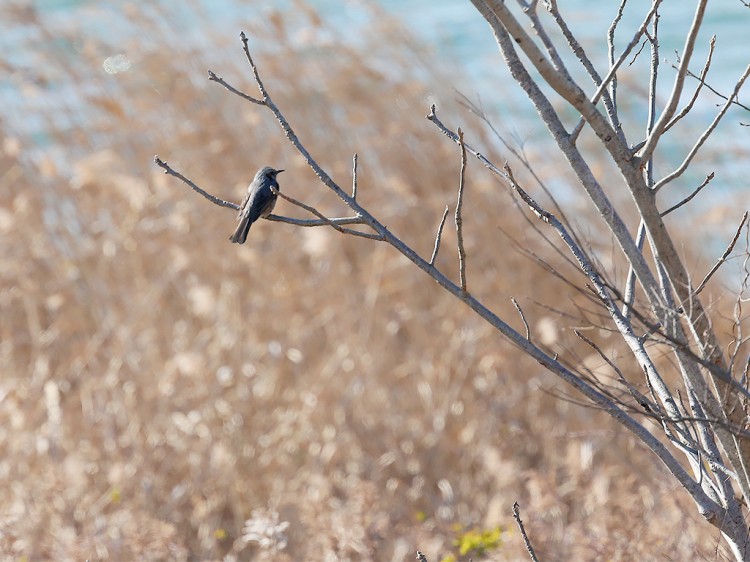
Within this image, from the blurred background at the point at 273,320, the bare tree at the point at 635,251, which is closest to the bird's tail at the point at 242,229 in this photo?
the bare tree at the point at 635,251

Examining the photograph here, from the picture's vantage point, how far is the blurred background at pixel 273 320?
3.23 metres

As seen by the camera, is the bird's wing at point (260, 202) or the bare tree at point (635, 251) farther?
the bird's wing at point (260, 202)

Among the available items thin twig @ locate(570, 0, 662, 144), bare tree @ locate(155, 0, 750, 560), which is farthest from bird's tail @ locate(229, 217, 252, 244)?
thin twig @ locate(570, 0, 662, 144)

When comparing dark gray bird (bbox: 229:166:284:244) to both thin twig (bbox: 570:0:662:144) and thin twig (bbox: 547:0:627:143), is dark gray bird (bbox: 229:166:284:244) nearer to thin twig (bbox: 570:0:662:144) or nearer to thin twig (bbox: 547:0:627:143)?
thin twig (bbox: 547:0:627:143)

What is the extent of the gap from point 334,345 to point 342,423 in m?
0.41

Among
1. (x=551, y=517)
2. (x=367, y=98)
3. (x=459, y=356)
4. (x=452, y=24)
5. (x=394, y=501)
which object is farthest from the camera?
(x=452, y=24)

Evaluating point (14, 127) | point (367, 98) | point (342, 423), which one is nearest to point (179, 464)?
point (342, 423)

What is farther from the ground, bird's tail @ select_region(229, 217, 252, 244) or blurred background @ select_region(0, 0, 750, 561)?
bird's tail @ select_region(229, 217, 252, 244)

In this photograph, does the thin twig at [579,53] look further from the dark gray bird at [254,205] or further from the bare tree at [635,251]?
the dark gray bird at [254,205]

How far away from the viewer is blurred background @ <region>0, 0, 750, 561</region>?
3234 mm

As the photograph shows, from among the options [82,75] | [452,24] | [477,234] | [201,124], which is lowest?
[452,24]

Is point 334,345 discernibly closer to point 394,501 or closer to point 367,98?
point 394,501

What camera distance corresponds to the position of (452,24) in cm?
946

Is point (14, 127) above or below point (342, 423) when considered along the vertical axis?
below
